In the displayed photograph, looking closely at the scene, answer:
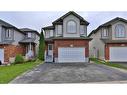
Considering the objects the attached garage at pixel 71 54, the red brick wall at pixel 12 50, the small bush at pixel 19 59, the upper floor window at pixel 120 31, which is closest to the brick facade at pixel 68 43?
the attached garage at pixel 71 54

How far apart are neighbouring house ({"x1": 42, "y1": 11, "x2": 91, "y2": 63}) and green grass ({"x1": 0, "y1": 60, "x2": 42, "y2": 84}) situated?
695 cm

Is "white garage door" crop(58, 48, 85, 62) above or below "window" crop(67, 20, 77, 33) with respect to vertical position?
below

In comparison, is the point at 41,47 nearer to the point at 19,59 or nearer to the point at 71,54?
the point at 19,59

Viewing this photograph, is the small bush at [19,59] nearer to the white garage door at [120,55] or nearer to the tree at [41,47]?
the tree at [41,47]

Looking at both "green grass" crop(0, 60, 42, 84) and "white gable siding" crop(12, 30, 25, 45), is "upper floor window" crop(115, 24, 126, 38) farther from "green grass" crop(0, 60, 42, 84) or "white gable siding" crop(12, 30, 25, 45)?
"white gable siding" crop(12, 30, 25, 45)

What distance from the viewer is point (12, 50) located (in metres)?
18.2

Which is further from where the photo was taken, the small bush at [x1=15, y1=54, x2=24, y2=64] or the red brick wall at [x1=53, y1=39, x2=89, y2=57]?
the red brick wall at [x1=53, y1=39, x2=89, y2=57]

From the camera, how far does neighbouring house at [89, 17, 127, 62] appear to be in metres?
23.1

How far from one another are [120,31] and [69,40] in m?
5.82

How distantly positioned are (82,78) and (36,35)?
4549 millimetres

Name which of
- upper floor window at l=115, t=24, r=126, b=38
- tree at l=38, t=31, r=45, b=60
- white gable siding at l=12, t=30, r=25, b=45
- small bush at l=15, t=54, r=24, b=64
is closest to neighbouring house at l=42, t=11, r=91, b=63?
upper floor window at l=115, t=24, r=126, b=38
